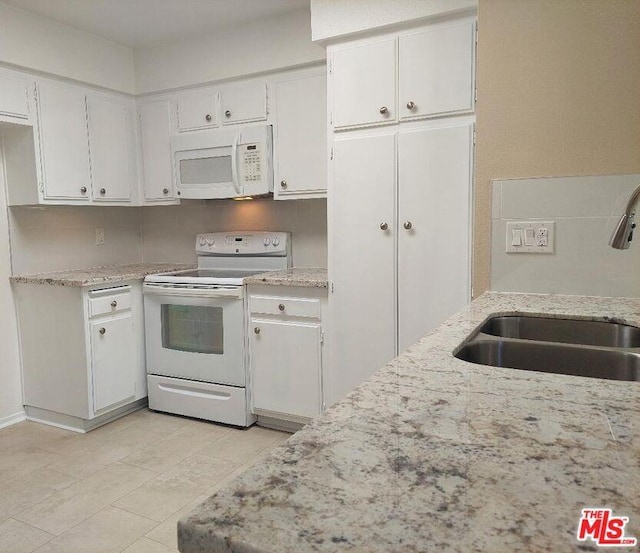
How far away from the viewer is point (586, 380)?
909mm

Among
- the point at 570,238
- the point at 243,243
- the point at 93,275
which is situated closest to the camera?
the point at 570,238

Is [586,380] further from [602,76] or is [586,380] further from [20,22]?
[20,22]

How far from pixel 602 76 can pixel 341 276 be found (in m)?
1.42

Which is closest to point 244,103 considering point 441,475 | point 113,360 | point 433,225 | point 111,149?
point 111,149

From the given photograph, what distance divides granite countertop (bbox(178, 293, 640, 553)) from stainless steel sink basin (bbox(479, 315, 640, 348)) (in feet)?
2.12

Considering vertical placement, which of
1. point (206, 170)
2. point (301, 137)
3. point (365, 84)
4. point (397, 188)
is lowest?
point (397, 188)

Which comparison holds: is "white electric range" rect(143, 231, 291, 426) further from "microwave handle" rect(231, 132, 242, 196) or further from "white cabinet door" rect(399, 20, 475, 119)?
"white cabinet door" rect(399, 20, 475, 119)

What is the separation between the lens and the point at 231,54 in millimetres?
3154

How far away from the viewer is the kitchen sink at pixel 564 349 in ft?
3.88

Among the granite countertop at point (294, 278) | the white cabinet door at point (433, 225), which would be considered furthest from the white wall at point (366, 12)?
the granite countertop at point (294, 278)

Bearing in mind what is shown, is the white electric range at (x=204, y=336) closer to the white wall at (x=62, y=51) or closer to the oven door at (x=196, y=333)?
the oven door at (x=196, y=333)

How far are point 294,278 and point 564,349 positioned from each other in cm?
175

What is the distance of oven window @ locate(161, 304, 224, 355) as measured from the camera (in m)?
3.04

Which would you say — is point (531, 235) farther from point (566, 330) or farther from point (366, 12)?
point (366, 12)
